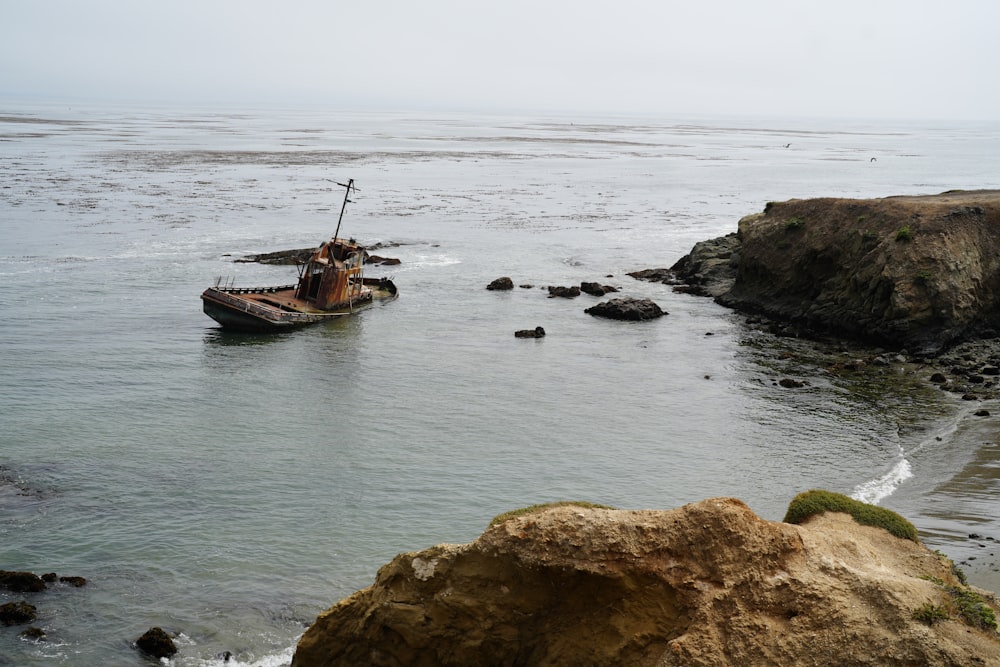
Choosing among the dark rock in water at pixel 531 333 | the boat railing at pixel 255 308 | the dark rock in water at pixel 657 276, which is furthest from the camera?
the dark rock in water at pixel 657 276

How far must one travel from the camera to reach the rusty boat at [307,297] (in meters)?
50.2

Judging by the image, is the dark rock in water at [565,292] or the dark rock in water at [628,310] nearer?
the dark rock in water at [628,310]

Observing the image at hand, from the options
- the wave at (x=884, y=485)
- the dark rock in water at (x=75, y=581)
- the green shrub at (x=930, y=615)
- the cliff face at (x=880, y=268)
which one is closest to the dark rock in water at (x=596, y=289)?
the cliff face at (x=880, y=268)

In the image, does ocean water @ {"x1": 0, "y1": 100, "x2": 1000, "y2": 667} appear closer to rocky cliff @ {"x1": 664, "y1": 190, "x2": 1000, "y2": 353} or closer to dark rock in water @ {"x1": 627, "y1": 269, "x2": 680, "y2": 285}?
dark rock in water @ {"x1": 627, "y1": 269, "x2": 680, "y2": 285}

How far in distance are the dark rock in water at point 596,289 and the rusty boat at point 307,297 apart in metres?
12.8

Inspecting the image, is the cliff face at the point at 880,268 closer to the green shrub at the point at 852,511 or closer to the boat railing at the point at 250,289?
the boat railing at the point at 250,289

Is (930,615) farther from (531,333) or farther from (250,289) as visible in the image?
(250,289)

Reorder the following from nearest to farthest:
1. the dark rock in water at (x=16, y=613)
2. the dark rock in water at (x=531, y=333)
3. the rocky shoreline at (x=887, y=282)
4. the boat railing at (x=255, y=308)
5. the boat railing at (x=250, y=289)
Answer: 1. the dark rock in water at (x=16, y=613)
2. the rocky shoreline at (x=887, y=282)
3. the boat railing at (x=255, y=308)
4. the dark rock in water at (x=531, y=333)
5. the boat railing at (x=250, y=289)

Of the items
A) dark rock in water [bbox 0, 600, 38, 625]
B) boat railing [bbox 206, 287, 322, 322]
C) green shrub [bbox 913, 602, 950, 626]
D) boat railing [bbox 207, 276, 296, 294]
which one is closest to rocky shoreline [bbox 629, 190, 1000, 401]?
boat railing [bbox 206, 287, 322, 322]

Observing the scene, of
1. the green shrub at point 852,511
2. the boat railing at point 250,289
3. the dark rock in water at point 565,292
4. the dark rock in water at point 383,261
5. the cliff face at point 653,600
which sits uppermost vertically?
the cliff face at point 653,600

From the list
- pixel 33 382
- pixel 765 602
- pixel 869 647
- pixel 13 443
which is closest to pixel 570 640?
pixel 765 602

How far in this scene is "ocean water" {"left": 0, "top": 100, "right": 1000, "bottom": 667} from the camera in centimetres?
2430

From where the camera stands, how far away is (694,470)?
107ft

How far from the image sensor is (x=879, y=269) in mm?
49375
